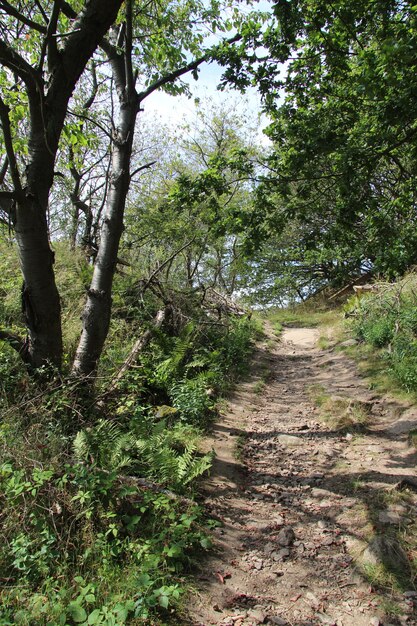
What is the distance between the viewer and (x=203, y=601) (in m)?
2.68

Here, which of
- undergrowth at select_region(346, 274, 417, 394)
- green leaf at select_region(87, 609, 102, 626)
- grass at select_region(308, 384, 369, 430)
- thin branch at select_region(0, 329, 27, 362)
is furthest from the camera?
undergrowth at select_region(346, 274, 417, 394)

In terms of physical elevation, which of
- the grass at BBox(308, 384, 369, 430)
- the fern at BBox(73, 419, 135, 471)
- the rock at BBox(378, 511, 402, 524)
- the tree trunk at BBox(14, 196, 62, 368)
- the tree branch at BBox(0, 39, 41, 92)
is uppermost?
the tree branch at BBox(0, 39, 41, 92)

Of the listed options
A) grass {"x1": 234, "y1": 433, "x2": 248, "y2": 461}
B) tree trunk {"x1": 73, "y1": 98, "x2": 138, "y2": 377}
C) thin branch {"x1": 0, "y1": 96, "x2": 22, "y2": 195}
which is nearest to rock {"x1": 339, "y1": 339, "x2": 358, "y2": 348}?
grass {"x1": 234, "y1": 433, "x2": 248, "y2": 461}

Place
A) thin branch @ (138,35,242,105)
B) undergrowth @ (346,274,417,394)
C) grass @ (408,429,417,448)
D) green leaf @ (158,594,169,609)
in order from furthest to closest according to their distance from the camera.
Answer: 1. undergrowth @ (346,274,417,394)
2. thin branch @ (138,35,242,105)
3. grass @ (408,429,417,448)
4. green leaf @ (158,594,169,609)

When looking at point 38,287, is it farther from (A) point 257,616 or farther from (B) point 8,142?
(A) point 257,616

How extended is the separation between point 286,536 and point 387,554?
80cm

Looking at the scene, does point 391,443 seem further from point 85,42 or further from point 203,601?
point 85,42

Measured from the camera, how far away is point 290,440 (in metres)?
5.26

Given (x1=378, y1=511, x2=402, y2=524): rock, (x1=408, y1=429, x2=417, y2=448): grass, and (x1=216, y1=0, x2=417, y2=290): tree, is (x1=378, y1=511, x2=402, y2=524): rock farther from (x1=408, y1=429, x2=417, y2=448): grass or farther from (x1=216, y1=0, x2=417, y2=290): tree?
(x1=216, y1=0, x2=417, y2=290): tree

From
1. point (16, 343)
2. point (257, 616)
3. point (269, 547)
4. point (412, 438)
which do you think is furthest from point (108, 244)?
point (412, 438)

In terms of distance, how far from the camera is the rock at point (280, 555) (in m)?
3.14

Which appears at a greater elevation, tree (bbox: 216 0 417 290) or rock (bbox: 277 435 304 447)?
tree (bbox: 216 0 417 290)

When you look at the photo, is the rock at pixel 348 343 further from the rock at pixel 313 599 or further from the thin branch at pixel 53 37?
the thin branch at pixel 53 37

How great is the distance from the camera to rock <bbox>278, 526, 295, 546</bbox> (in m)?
3.32
